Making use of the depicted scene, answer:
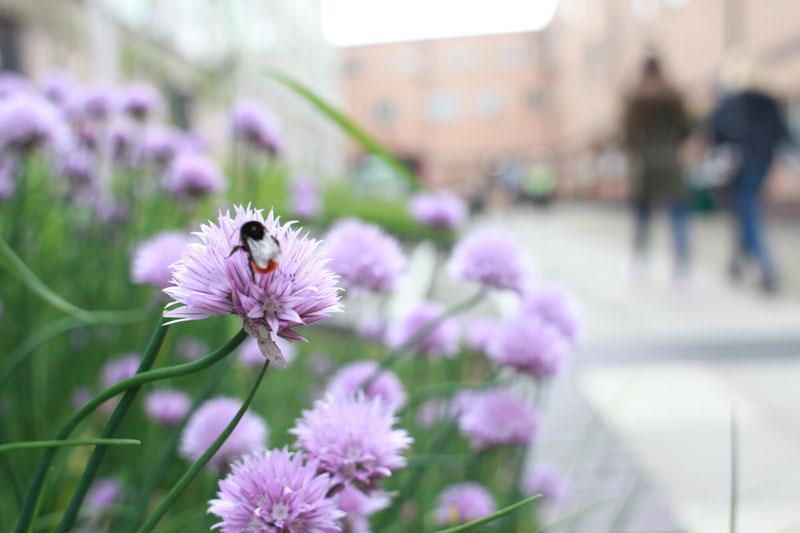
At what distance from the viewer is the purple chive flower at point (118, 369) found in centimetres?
80

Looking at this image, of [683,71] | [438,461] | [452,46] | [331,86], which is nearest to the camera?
[438,461]

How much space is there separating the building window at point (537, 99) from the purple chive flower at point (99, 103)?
23938 mm

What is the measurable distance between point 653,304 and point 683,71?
1014 cm

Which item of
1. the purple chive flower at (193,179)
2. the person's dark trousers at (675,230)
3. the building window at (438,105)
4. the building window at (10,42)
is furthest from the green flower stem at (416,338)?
the building window at (438,105)

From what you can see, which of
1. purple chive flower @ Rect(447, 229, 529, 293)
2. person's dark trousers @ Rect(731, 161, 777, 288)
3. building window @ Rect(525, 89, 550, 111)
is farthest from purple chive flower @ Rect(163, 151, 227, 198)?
building window @ Rect(525, 89, 550, 111)

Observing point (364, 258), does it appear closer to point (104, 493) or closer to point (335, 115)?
point (335, 115)

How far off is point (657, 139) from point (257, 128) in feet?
11.3

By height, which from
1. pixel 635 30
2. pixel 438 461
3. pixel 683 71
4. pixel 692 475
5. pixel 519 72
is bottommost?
pixel 692 475

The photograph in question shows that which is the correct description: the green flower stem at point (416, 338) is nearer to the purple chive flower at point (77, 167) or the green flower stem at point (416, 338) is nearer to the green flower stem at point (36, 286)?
the green flower stem at point (36, 286)

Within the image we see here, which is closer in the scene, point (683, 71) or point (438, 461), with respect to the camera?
point (438, 461)

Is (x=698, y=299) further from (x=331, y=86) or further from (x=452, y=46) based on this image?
(x=452, y=46)

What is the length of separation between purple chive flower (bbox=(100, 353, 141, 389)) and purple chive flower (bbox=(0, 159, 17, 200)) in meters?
0.27

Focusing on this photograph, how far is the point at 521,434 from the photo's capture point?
0.58 metres

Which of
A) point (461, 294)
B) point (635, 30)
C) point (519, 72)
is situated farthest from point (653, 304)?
point (519, 72)
